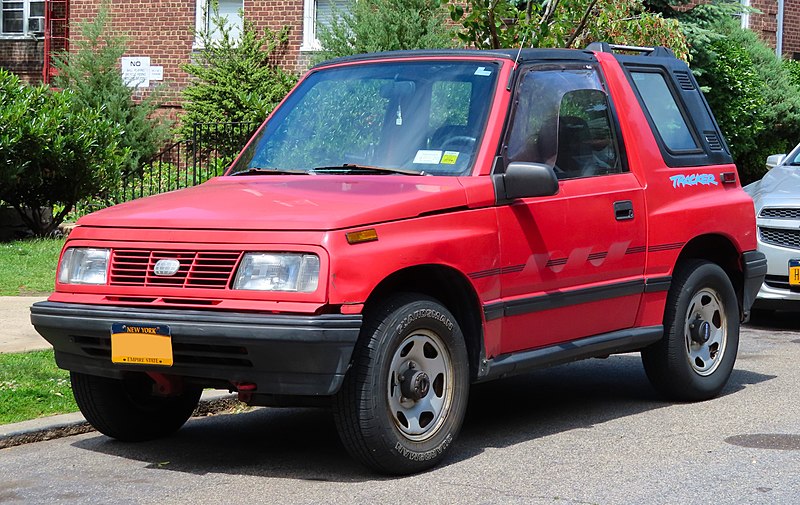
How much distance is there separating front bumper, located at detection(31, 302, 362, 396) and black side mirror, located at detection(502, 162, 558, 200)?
50.3 inches

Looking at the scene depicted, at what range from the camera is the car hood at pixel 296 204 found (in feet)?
19.2

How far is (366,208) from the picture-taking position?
5910 millimetres

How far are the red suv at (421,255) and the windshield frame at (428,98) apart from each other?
1 centimetres

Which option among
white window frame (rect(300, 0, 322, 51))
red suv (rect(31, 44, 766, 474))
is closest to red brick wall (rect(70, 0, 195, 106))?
white window frame (rect(300, 0, 322, 51))

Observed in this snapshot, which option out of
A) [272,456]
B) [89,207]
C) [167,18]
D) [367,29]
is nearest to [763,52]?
[367,29]

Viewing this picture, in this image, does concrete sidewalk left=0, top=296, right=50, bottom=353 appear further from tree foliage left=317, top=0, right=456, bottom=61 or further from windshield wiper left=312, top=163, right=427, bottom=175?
tree foliage left=317, top=0, right=456, bottom=61

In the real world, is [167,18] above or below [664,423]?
above

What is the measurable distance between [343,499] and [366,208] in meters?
1.26

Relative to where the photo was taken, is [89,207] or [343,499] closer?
[343,499]

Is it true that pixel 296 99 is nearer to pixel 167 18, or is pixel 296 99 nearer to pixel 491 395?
pixel 491 395

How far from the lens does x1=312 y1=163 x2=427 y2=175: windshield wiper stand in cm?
664

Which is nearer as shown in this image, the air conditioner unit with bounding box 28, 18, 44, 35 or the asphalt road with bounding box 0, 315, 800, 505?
the asphalt road with bounding box 0, 315, 800, 505

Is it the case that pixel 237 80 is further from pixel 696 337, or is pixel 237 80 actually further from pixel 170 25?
pixel 696 337

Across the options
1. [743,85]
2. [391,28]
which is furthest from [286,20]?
[743,85]
